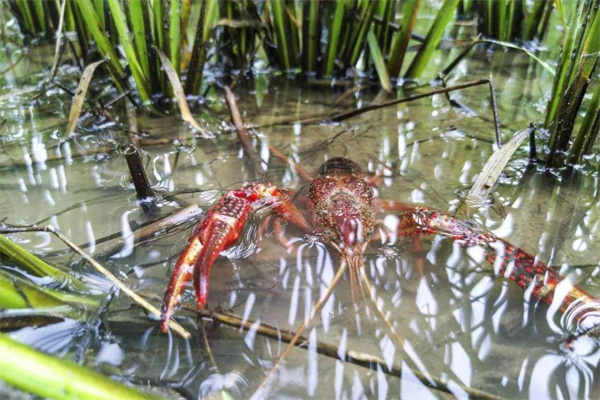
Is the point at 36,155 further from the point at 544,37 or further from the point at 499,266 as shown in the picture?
the point at 544,37

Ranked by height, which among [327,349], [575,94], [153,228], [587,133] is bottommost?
[327,349]

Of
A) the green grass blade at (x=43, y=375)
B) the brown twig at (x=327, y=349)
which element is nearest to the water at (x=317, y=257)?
the brown twig at (x=327, y=349)

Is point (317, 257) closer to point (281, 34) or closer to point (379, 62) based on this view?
point (379, 62)

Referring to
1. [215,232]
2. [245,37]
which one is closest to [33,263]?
[215,232]

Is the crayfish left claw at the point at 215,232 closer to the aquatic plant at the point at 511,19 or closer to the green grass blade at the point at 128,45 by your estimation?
the green grass blade at the point at 128,45

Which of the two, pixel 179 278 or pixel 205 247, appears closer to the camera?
pixel 179 278

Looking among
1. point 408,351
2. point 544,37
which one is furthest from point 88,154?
point 544,37
